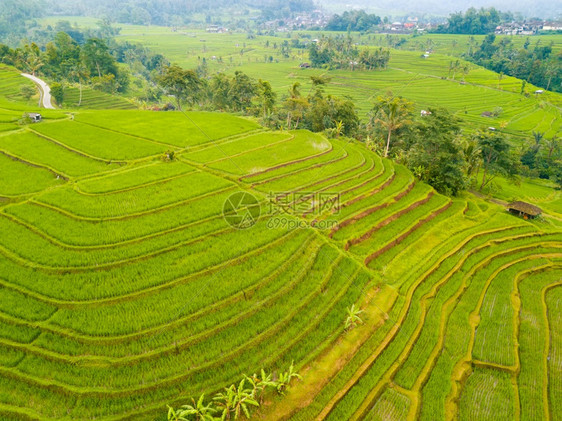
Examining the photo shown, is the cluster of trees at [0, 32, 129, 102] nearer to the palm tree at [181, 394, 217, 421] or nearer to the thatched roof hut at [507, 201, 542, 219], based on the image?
the palm tree at [181, 394, 217, 421]

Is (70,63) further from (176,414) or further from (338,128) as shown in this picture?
(176,414)

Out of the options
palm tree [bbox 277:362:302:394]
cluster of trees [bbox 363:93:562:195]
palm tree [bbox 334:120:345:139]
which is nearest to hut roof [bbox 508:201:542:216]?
cluster of trees [bbox 363:93:562:195]

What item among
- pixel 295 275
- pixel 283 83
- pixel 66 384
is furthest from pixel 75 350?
pixel 283 83

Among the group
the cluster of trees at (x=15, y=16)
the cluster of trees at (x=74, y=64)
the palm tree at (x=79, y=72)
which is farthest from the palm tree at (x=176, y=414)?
the cluster of trees at (x=15, y=16)

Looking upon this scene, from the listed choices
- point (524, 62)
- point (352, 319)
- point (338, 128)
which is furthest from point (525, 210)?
point (524, 62)

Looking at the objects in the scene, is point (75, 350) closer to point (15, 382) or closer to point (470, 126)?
Answer: point (15, 382)

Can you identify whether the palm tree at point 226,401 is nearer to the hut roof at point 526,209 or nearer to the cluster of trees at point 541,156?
the hut roof at point 526,209
